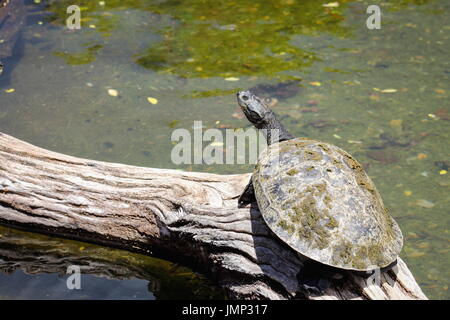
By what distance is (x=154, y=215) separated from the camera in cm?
368

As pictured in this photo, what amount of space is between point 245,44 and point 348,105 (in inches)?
82.6

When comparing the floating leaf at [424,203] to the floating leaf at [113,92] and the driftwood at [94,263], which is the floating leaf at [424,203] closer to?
the driftwood at [94,263]

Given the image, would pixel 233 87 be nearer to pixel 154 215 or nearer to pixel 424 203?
pixel 424 203

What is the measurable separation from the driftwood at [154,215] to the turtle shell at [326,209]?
0.24 m

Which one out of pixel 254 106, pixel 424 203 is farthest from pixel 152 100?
Answer: pixel 424 203

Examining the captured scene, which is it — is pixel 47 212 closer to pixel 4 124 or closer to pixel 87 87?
pixel 4 124

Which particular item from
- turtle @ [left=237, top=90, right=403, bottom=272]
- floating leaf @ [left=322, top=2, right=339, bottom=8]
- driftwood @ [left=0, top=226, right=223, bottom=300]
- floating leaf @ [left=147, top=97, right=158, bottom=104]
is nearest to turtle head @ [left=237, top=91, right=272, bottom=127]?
turtle @ [left=237, top=90, right=403, bottom=272]

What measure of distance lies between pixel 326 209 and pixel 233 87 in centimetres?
354

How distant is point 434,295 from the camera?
12.0 ft

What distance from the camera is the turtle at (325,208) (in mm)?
2863

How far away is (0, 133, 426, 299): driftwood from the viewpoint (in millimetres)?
3199

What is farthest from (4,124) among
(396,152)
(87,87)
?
(396,152)

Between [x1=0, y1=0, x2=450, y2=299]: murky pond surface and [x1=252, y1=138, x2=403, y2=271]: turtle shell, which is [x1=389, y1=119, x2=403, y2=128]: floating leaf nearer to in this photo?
[x1=0, y1=0, x2=450, y2=299]: murky pond surface

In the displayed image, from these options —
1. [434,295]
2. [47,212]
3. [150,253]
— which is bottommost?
[434,295]
